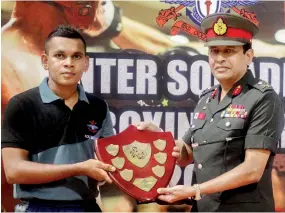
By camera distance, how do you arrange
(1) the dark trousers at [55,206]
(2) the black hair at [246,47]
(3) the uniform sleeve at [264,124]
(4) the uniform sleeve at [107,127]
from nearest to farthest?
(3) the uniform sleeve at [264,124] → (2) the black hair at [246,47] → (1) the dark trousers at [55,206] → (4) the uniform sleeve at [107,127]

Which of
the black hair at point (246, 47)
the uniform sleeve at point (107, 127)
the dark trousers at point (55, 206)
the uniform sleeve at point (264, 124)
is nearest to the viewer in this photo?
the uniform sleeve at point (264, 124)

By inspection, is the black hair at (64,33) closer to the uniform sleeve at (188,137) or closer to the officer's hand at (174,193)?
the uniform sleeve at (188,137)

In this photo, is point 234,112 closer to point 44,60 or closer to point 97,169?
point 97,169

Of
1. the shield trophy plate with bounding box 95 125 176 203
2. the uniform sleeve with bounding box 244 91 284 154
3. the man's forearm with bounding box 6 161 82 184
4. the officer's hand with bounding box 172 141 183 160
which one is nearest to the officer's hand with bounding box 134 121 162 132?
the shield trophy plate with bounding box 95 125 176 203

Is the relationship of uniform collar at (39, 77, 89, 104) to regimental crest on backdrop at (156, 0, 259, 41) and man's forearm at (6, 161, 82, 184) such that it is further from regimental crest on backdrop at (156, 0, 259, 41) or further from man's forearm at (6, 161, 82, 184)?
regimental crest on backdrop at (156, 0, 259, 41)

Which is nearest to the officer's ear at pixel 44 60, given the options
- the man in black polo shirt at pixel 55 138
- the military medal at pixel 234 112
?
the man in black polo shirt at pixel 55 138

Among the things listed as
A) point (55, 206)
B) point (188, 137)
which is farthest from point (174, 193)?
point (55, 206)

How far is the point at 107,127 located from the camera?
2.33 m

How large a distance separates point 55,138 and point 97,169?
285 mm

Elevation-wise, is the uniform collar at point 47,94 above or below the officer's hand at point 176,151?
above

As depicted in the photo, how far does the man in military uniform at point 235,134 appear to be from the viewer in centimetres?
202

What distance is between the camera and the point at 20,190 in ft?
7.41

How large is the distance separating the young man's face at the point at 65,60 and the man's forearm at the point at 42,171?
0.43 metres

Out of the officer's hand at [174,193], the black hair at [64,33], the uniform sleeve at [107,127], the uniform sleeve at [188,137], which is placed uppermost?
the black hair at [64,33]
